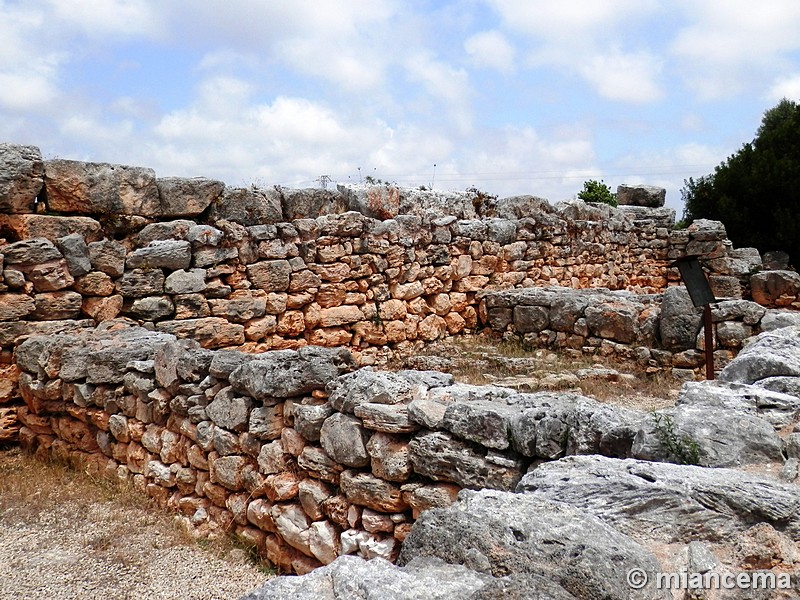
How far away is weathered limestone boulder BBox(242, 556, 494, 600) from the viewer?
5.91 ft

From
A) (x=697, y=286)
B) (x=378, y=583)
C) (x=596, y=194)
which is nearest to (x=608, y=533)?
(x=378, y=583)

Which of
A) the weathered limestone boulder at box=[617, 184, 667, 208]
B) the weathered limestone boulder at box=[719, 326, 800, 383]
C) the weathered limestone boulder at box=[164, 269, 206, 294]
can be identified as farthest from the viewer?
the weathered limestone boulder at box=[617, 184, 667, 208]

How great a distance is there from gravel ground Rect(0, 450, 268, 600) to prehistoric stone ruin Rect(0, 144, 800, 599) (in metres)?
0.30

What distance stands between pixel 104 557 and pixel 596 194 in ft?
75.4

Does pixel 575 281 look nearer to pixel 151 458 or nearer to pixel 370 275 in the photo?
pixel 370 275

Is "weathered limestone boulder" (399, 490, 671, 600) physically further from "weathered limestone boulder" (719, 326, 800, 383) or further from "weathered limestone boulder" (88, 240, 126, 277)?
"weathered limestone boulder" (88, 240, 126, 277)

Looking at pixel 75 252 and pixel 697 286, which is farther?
pixel 697 286

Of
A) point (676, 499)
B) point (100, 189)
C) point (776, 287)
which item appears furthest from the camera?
point (776, 287)

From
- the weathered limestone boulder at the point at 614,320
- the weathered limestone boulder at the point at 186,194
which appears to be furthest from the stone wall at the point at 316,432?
the weathered limestone boulder at the point at 614,320

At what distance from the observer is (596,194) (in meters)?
24.4

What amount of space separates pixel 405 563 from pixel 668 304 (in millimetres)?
7216

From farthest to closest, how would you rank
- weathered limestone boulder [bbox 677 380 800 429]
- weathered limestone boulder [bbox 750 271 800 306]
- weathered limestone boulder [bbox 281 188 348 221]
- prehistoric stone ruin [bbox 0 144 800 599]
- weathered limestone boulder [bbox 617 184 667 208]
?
1. weathered limestone boulder [bbox 617 184 667 208]
2. weathered limestone boulder [bbox 750 271 800 306]
3. weathered limestone boulder [bbox 281 188 348 221]
4. weathered limestone boulder [bbox 677 380 800 429]
5. prehistoric stone ruin [bbox 0 144 800 599]

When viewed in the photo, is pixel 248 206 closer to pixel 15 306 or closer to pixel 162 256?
pixel 162 256

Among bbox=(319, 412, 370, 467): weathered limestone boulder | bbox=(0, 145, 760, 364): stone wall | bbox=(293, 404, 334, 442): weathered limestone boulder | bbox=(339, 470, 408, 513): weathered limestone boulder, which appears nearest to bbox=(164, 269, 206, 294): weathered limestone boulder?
bbox=(0, 145, 760, 364): stone wall
